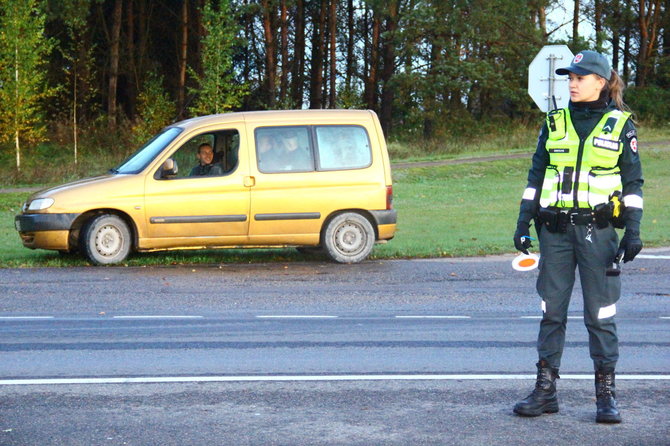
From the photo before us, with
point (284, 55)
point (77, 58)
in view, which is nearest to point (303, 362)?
point (77, 58)

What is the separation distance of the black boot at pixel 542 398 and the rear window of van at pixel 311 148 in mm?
8579

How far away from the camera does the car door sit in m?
13.8

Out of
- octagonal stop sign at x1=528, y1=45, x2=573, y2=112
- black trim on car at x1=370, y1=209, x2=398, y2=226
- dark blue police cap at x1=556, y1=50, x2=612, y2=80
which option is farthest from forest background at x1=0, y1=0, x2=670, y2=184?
dark blue police cap at x1=556, y1=50, x2=612, y2=80

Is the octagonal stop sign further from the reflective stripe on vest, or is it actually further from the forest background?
the forest background

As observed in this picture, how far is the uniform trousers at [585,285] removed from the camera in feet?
19.3

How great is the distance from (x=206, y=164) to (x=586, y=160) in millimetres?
8729

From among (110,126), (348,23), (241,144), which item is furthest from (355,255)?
(348,23)

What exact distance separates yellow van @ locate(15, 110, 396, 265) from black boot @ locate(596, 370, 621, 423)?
8.55 metres

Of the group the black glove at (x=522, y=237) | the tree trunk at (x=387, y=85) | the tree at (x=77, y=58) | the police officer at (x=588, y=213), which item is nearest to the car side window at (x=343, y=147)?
the black glove at (x=522, y=237)

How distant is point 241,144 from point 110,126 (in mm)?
30483

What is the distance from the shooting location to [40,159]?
124 ft

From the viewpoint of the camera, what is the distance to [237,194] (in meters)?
14.0

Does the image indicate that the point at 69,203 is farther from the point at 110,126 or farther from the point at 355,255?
the point at 110,126

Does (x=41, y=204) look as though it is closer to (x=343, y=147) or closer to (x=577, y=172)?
(x=343, y=147)
